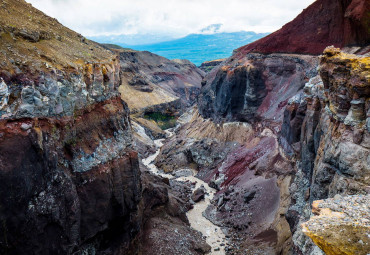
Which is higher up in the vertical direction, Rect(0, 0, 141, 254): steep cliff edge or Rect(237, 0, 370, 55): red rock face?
Rect(237, 0, 370, 55): red rock face

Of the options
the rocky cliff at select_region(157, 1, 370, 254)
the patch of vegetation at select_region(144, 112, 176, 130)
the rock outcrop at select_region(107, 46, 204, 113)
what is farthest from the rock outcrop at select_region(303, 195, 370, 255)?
the patch of vegetation at select_region(144, 112, 176, 130)

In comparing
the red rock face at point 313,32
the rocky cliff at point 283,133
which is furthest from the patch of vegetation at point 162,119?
the red rock face at point 313,32

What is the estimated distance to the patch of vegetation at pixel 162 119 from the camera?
263 feet

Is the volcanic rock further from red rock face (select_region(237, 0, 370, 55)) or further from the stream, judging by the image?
red rock face (select_region(237, 0, 370, 55))

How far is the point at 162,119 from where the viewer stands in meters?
83.2

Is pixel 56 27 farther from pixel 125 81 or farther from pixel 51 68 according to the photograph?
pixel 125 81

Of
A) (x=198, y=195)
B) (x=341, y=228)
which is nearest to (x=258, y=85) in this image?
(x=198, y=195)

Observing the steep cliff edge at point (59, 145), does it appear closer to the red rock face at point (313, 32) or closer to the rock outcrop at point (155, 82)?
the red rock face at point (313, 32)

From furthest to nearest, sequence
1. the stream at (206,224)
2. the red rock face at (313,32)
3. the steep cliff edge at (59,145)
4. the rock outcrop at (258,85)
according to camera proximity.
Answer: the red rock face at (313,32) → the rock outcrop at (258,85) → the stream at (206,224) → the steep cliff edge at (59,145)

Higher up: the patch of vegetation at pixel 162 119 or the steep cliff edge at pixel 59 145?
the steep cliff edge at pixel 59 145

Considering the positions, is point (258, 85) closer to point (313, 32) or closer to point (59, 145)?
point (313, 32)

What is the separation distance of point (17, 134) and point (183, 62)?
509ft

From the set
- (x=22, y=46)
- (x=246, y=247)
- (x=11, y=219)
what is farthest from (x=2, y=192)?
(x=246, y=247)

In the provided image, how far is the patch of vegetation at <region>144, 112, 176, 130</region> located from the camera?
263 ft
